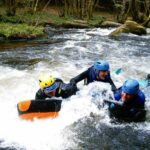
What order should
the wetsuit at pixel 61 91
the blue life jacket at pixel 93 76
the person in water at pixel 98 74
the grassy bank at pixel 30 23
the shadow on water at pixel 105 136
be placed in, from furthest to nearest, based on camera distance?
the grassy bank at pixel 30 23 → the blue life jacket at pixel 93 76 → the person in water at pixel 98 74 → the wetsuit at pixel 61 91 → the shadow on water at pixel 105 136

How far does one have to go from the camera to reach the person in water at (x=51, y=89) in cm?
673

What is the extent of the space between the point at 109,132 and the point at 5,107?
8.01ft

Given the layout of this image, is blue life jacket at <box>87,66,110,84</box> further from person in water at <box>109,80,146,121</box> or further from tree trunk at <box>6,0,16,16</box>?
tree trunk at <box>6,0,16,16</box>

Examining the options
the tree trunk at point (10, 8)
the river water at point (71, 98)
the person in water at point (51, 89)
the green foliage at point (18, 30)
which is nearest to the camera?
the river water at point (71, 98)

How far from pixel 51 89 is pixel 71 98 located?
2.60 feet

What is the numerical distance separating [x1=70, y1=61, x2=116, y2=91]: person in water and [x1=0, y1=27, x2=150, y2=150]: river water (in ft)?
0.41

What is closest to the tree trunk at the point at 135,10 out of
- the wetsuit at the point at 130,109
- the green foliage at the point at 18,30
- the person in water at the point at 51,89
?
the green foliage at the point at 18,30

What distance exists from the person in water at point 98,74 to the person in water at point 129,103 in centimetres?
64

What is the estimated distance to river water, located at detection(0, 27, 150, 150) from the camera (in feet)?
21.0

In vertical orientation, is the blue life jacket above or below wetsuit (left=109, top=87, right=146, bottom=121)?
above

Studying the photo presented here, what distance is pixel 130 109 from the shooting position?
22.5 feet

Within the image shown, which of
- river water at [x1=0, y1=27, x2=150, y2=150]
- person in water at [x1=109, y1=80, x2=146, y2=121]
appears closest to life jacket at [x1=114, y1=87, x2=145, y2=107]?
person in water at [x1=109, y1=80, x2=146, y2=121]

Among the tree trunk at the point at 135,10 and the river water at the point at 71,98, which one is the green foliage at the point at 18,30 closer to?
the river water at the point at 71,98

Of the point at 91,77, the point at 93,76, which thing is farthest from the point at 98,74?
the point at 91,77
